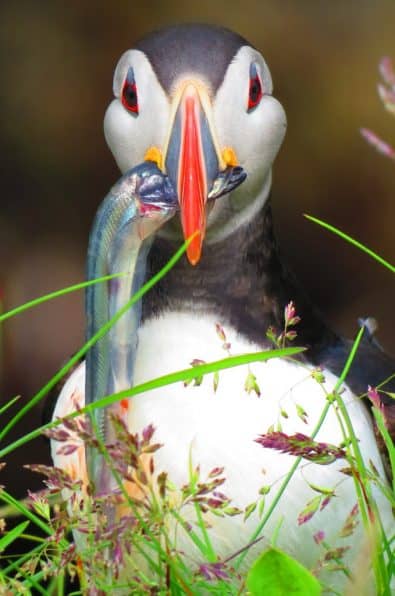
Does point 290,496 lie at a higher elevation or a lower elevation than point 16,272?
higher

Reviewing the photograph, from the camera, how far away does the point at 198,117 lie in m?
1.84

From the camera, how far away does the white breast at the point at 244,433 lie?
1.90 meters

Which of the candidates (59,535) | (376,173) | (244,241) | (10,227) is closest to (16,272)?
(10,227)

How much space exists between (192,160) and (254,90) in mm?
255

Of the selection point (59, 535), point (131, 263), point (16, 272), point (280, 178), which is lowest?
point (16, 272)

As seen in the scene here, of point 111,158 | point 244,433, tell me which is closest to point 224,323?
point 244,433

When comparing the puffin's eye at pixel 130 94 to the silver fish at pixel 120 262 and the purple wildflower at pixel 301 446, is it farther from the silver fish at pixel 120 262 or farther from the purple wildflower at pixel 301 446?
the purple wildflower at pixel 301 446

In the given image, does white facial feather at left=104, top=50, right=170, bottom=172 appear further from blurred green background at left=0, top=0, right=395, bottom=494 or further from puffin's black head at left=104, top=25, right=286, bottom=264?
blurred green background at left=0, top=0, right=395, bottom=494

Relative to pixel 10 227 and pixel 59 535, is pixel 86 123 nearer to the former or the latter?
pixel 10 227

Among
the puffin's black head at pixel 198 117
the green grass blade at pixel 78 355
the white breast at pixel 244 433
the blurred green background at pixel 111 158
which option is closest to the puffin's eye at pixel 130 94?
the puffin's black head at pixel 198 117

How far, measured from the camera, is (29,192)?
14.8 ft

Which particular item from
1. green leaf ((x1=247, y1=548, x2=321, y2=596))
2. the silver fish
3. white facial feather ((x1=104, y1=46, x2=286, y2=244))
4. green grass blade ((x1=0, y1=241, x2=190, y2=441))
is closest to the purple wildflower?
green leaf ((x1=247, y1=548, x2=321, y2=596))

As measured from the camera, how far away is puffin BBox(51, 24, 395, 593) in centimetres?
187

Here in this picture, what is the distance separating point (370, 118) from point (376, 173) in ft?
0.76
